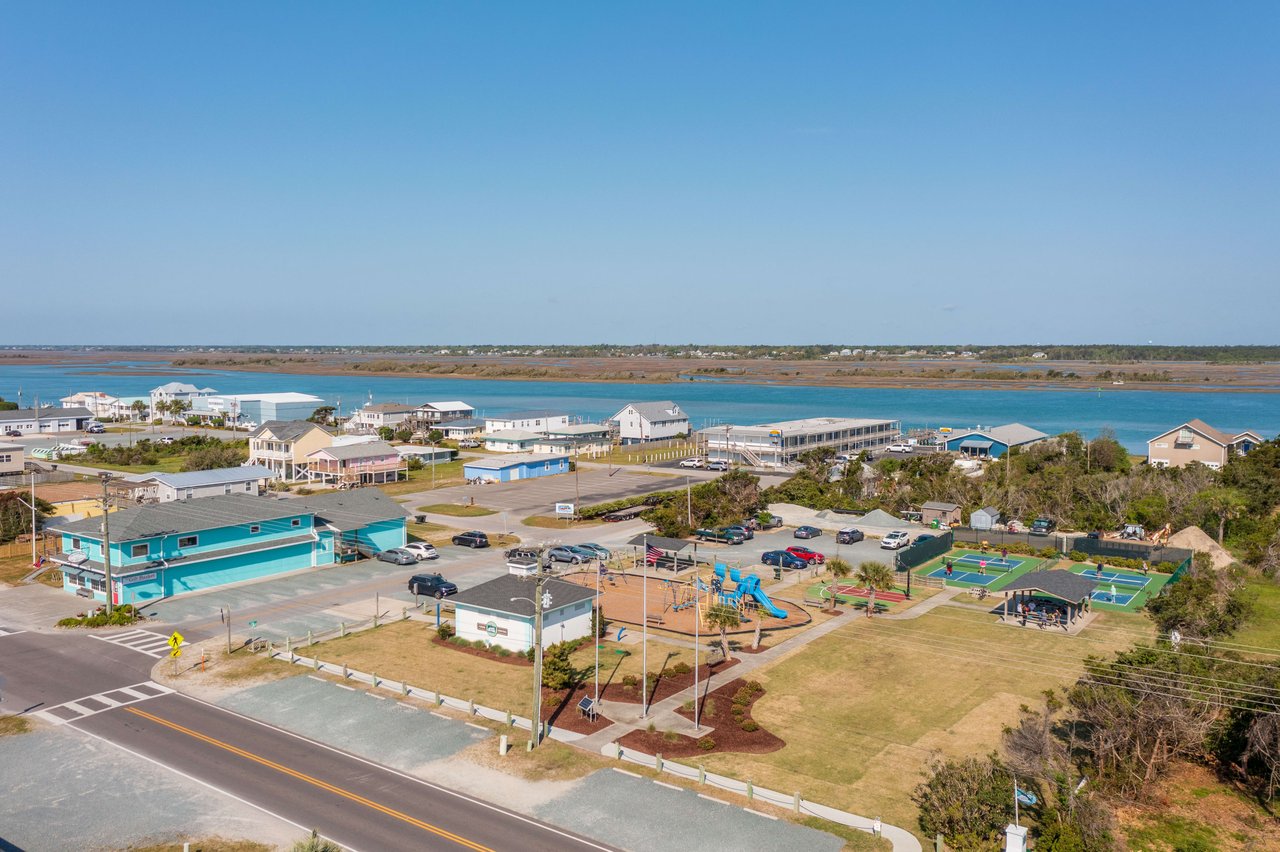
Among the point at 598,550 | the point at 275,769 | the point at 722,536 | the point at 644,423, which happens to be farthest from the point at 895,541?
the point at 644,423

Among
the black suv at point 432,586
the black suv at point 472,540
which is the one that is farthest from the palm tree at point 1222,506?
the black suv at point 432,586

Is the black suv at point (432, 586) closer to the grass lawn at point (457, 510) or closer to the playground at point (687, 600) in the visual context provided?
the playground at point (687, 600)

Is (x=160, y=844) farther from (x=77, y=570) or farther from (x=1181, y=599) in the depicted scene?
(x=1181, y=599)

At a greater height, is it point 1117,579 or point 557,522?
point 557,522

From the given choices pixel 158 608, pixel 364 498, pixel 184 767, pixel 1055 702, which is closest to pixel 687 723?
pixel 1055 702

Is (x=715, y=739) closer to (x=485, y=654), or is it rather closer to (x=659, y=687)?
(x=659, y=687)

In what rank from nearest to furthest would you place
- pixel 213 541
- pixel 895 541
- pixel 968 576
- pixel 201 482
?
1. pixel 213 541
2. pixel 968 576
3. pixel 895 541
4. pixel 201 482
